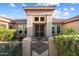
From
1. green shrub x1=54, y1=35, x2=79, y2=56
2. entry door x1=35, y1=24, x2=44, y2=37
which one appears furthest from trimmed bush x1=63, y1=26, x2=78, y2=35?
entry door x1=35, y1=24, x2=44, y2=37

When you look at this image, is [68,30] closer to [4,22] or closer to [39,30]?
[39,30]

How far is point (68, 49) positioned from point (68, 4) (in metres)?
1.09

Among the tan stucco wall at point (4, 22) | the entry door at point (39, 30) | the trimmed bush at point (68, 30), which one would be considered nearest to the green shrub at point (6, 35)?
the tan stucco wall at point (4, 22)

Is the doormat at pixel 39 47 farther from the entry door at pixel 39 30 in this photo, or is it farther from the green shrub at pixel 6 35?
the green shrub at pixel 6 35

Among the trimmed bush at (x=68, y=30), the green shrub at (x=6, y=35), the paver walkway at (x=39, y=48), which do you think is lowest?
the paver walkway at (x=39, y=48)

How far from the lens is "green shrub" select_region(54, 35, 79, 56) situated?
5.45 m

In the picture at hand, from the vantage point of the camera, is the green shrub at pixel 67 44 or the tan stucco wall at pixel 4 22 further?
the tan stucco wall at pixel 4 22

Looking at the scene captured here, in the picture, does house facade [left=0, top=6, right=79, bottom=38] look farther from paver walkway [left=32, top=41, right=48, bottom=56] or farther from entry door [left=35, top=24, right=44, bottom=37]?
paver walkway [left=32, top=41, right=48, bottom=56]

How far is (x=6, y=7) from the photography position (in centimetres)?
558

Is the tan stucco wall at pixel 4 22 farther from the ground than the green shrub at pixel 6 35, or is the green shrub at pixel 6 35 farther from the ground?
the tan stucco wall at pixel 4 22

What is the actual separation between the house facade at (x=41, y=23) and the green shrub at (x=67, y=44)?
0.18 metres

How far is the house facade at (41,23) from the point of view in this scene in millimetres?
5551

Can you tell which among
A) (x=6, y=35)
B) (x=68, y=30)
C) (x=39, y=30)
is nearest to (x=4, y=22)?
(x=6, y=35)

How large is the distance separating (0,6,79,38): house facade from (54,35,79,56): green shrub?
0.18 meters
